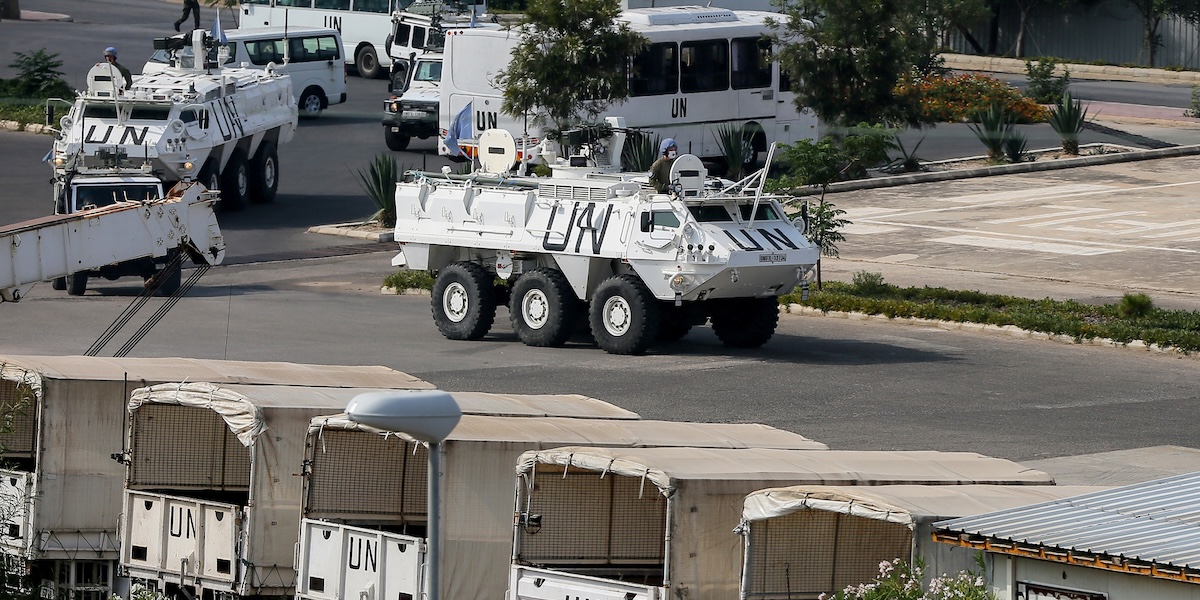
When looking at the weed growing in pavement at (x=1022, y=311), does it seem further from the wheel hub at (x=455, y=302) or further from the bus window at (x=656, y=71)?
the bus window at (x=656, y=71)

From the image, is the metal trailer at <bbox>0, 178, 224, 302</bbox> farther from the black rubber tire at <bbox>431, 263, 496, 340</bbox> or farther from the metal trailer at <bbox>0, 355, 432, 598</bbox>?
the black rubber tire at <bbox>431, 263, 496, 340</bbox>

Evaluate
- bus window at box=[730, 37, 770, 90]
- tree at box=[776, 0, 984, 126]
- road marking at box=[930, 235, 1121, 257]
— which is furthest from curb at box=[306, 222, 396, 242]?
road marking at box=[930, 235, 1121, 257]

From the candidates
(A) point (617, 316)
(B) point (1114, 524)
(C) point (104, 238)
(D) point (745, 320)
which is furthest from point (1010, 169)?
(B) point (1114, 524)

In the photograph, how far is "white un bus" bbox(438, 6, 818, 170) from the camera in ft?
109

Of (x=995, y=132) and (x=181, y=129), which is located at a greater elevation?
(x=995, y=132)

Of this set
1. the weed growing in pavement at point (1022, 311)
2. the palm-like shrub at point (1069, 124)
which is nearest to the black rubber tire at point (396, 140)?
the palm-like shrub at point (1069, 124)

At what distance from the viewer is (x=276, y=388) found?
39.2 feet

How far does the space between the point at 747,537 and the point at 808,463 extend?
1509 mm

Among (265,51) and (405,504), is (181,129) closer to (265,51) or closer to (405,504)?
(265,51)

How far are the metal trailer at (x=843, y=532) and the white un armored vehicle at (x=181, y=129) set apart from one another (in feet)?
62.6

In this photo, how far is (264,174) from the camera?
34094 mm

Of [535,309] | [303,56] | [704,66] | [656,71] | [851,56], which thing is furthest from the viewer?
[303,56]

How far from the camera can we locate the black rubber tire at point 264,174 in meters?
34.0

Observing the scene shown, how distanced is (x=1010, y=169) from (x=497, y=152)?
15269mm
